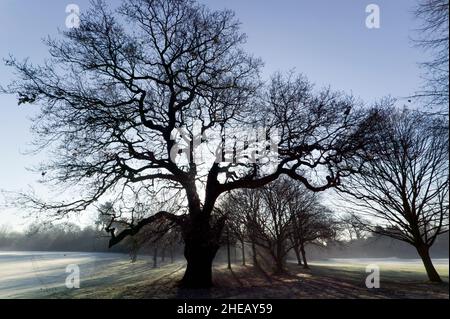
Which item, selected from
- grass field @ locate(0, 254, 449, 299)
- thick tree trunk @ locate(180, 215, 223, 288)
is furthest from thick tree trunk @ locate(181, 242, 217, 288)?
grass field @ locate(0, 254, 449, 299)

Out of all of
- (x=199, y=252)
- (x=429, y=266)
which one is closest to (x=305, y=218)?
(x=429, y=266)

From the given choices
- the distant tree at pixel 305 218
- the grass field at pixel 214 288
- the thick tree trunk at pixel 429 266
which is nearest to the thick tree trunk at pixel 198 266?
the grass field at pixel 214 288

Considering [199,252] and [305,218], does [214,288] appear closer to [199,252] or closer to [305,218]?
[199,252]

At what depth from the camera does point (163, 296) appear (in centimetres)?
1430

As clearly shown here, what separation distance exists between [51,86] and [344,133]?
1509 centimetres

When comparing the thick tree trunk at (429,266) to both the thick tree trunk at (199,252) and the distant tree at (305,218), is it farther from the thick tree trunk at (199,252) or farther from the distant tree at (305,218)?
the thick tree trunk at (199,252)

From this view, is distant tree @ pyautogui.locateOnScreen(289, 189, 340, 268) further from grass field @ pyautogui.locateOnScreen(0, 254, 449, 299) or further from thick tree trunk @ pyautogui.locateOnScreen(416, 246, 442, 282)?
thick tree trunk @ pyautogui.locateOnScreen(416, 246, 442, 282)

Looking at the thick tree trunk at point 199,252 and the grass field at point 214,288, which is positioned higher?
the thick tree trunk at point 199,252

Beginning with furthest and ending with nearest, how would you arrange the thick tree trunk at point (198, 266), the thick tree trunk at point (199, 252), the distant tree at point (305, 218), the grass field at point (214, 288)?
the distant tree at point (305, 218)
the thick tree trunk at point (199, 252)
the thick tree trunk at point (198, 266)
the grass field at point (214, 288)

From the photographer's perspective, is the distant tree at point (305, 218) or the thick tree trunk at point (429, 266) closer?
the thick tree trunk at point (429, 266)

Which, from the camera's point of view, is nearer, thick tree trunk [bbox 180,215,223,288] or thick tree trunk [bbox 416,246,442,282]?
thick tree trunk [bbox 180,215,223,288]

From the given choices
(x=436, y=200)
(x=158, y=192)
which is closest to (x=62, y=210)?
(x=158, y=192)

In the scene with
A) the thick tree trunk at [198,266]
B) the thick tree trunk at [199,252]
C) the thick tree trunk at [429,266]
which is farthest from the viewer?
the thick tree trunk at [429,266]
